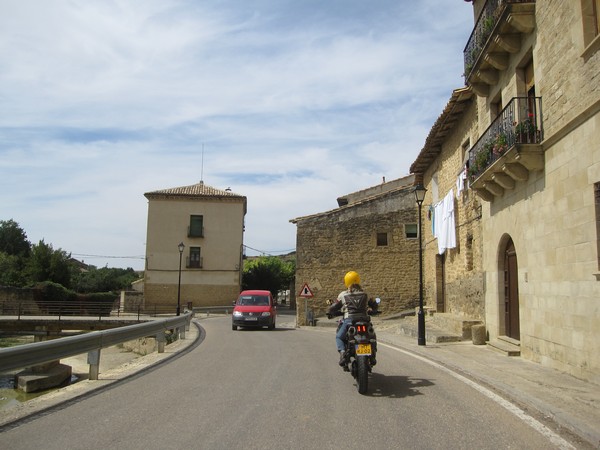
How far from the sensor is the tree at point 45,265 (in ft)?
153

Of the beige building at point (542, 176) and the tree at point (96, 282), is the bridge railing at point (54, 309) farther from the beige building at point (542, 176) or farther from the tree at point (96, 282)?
the beige building at point (542, 176)

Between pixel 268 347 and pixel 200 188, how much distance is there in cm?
3741

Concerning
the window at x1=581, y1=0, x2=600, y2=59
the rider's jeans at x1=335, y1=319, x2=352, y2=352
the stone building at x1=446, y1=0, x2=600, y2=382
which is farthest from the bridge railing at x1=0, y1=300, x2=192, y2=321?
the window at x1=581, y1=0, x2=600, y2=59

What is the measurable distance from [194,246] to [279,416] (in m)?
42.0

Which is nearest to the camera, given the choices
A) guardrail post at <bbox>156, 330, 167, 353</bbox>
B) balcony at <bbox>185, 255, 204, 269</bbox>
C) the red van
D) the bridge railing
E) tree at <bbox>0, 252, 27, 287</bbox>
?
guardrail post at <bbox>156, 330, 167, 353</bbox>

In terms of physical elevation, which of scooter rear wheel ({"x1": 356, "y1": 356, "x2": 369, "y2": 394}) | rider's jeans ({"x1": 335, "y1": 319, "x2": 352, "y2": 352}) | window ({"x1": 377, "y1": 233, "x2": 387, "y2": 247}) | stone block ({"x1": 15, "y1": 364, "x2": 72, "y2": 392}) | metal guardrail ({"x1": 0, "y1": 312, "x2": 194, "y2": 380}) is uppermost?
window ({"x1": 377, "y1": 233, "x2": 387, "y2": 247})

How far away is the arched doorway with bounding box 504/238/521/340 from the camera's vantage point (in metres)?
11.8

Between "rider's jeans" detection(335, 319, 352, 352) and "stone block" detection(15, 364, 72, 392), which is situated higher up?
"rider's jeans" detection(335, 319, 352, 352)

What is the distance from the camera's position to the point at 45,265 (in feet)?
154

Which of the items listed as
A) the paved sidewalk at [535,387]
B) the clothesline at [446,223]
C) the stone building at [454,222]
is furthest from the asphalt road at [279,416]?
the clothesline at [446,223]

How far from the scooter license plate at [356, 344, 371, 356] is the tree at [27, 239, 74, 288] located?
149 ft

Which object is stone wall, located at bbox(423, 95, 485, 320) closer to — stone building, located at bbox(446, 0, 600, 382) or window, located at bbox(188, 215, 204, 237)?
stone building, located at bbox(446, 0, 600, 382)

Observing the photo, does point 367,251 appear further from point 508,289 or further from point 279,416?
point 279,416

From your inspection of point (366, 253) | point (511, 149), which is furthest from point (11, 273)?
point (511, 149)
